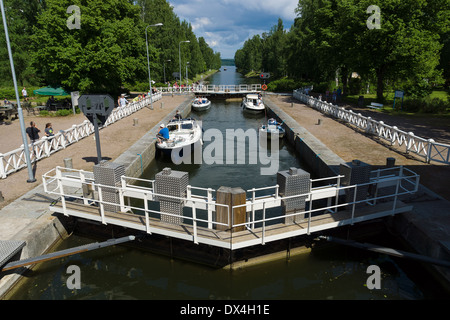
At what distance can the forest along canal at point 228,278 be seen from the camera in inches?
330

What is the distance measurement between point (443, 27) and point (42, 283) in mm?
37589

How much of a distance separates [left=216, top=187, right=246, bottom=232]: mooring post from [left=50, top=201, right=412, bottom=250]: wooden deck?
0.33 m

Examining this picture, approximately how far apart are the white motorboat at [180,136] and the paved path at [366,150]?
Result: 27.4ft

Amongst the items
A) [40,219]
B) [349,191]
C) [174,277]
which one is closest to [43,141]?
[40,219]

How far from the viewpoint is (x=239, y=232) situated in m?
8.98

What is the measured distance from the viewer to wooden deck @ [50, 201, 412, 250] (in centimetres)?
866

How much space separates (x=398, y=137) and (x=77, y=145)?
63.4ft

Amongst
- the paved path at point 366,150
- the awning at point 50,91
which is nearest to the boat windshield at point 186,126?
the paved path at point 366,150

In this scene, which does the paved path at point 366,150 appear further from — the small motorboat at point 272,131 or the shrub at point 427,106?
the shrub at point 427,106

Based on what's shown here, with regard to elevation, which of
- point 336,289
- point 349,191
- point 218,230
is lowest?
point 336,289

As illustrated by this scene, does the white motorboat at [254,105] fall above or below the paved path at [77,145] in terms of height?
above

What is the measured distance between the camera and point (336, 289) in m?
8.60

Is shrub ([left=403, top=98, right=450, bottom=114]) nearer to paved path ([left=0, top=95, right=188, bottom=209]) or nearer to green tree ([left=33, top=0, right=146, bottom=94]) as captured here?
paved path ([left=0, top=95, right=188, bottom=209])

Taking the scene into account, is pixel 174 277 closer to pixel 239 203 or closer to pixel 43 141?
pixel 239 203
